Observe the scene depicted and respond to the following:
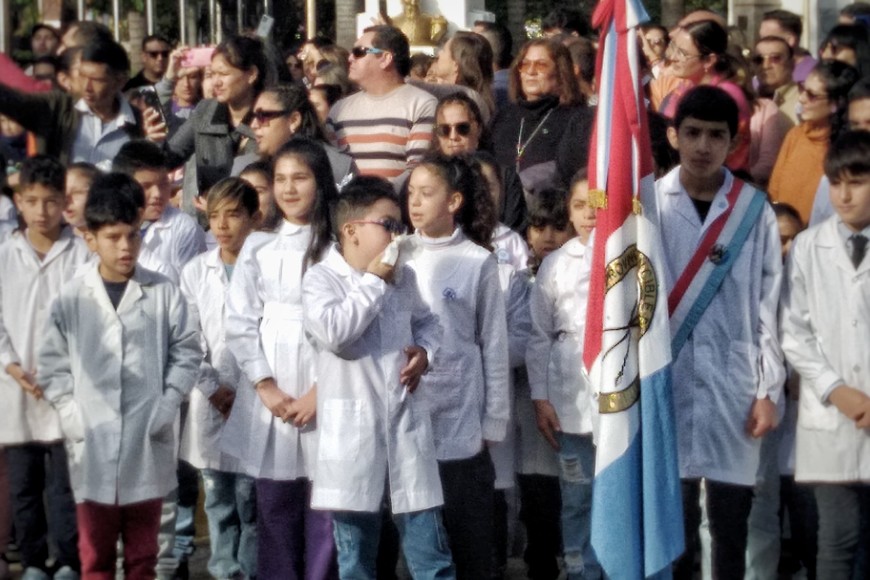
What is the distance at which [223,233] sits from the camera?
26.0 ft

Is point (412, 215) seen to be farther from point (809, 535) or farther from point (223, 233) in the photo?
point (809, 535)

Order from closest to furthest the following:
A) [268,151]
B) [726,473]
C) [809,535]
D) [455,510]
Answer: [726,473], [455,510], [809,535], [268,151]

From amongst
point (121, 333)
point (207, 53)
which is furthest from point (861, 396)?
point (207, 53)

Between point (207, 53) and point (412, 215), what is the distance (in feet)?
20.5

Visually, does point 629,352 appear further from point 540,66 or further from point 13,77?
point 13,77

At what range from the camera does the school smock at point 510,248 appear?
26.1 ft

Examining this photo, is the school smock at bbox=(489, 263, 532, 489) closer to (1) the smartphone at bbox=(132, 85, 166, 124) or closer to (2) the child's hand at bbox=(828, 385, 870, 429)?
(2) the child's hand at bbox=(828, 385, 870, 429)

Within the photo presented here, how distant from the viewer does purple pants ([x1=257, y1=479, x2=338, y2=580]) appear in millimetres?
6941

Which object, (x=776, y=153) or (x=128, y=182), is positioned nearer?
(x=128, y=182)

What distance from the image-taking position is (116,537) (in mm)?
7102

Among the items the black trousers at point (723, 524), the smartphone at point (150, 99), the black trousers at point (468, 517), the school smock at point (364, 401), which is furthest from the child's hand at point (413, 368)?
the smartphone at point (150, 99)

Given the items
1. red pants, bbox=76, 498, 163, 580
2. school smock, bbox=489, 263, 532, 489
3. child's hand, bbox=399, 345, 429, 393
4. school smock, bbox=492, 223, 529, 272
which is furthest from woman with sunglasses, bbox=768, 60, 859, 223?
red pants, bbox=76, 498, 163, 580

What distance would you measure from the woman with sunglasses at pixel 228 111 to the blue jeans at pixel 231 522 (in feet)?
7.63

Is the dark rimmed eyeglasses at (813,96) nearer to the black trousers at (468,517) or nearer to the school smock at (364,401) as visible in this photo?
the black trousers at (468,517)
